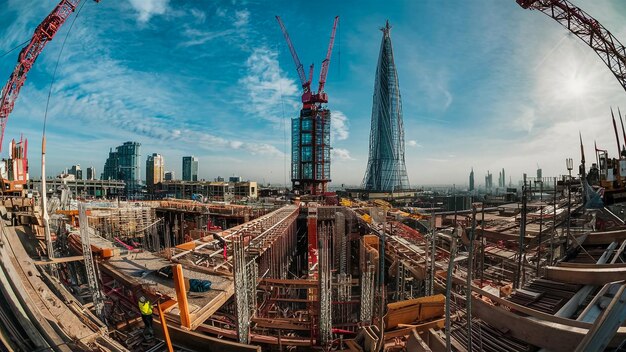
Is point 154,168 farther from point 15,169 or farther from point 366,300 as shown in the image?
point 366,300

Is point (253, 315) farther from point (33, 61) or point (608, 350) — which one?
point (33, 61)

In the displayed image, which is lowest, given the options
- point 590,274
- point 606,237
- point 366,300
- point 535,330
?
point 366,300

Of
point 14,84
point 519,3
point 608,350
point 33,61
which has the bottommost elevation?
point 608,350

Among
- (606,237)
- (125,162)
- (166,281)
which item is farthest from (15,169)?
(125,162)

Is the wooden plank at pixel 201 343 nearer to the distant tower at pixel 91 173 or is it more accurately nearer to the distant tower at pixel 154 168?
the distant tower at pixel 91 173

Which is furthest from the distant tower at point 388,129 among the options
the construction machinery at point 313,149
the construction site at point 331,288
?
the construction site at point 331,288

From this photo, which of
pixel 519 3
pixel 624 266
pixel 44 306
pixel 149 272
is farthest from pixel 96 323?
pixel 519 3

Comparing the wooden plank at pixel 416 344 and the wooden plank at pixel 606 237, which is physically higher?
the wooden plank at pixel 606 237

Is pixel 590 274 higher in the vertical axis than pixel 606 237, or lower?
lower

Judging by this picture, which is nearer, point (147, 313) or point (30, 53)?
point (147, 313)
